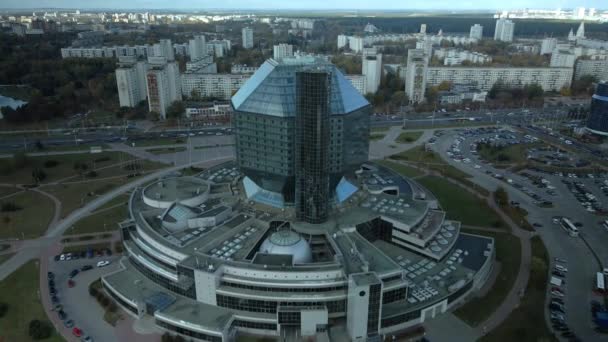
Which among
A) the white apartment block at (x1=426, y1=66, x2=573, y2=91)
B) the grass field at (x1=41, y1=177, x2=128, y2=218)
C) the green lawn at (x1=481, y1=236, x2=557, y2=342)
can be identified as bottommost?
the green lawn at (x1=481, y1=236, x2=557, y2=342)

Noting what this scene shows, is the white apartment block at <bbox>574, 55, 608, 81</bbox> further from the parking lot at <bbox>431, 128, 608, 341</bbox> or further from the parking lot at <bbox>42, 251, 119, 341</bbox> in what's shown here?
the parking lot at <bbox>42, 251, 119, 341</bbox>

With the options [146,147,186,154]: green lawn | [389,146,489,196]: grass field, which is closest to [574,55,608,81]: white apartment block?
[389,146,489,196]: grass field

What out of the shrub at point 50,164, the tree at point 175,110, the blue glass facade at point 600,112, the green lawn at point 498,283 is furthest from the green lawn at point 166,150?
the blue glass facade at point 600,112

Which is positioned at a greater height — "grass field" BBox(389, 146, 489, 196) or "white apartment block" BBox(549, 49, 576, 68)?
"white apartment block" BBox(549, 49, 576, 68)

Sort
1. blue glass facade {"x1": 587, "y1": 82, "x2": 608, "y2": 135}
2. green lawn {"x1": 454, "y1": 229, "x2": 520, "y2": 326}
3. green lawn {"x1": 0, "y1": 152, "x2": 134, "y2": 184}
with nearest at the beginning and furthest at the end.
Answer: green lawn {"x1": 454, "y1": 229, "x2": 520, "y2": 326}, green lawn {"x1": 0, "y1": 152, "x2": 134, "y2": 184}, blue glass facade {"x1": 587, "y1": 82, "x2": 608, "y2": 135}

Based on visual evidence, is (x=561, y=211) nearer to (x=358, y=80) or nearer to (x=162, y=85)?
(x=358, y=80)

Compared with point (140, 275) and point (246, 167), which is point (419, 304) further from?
point (140, 275)

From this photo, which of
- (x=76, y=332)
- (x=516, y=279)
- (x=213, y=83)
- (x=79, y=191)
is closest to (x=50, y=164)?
(x=79, y=191)

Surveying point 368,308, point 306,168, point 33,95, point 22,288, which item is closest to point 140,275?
point 22,288
